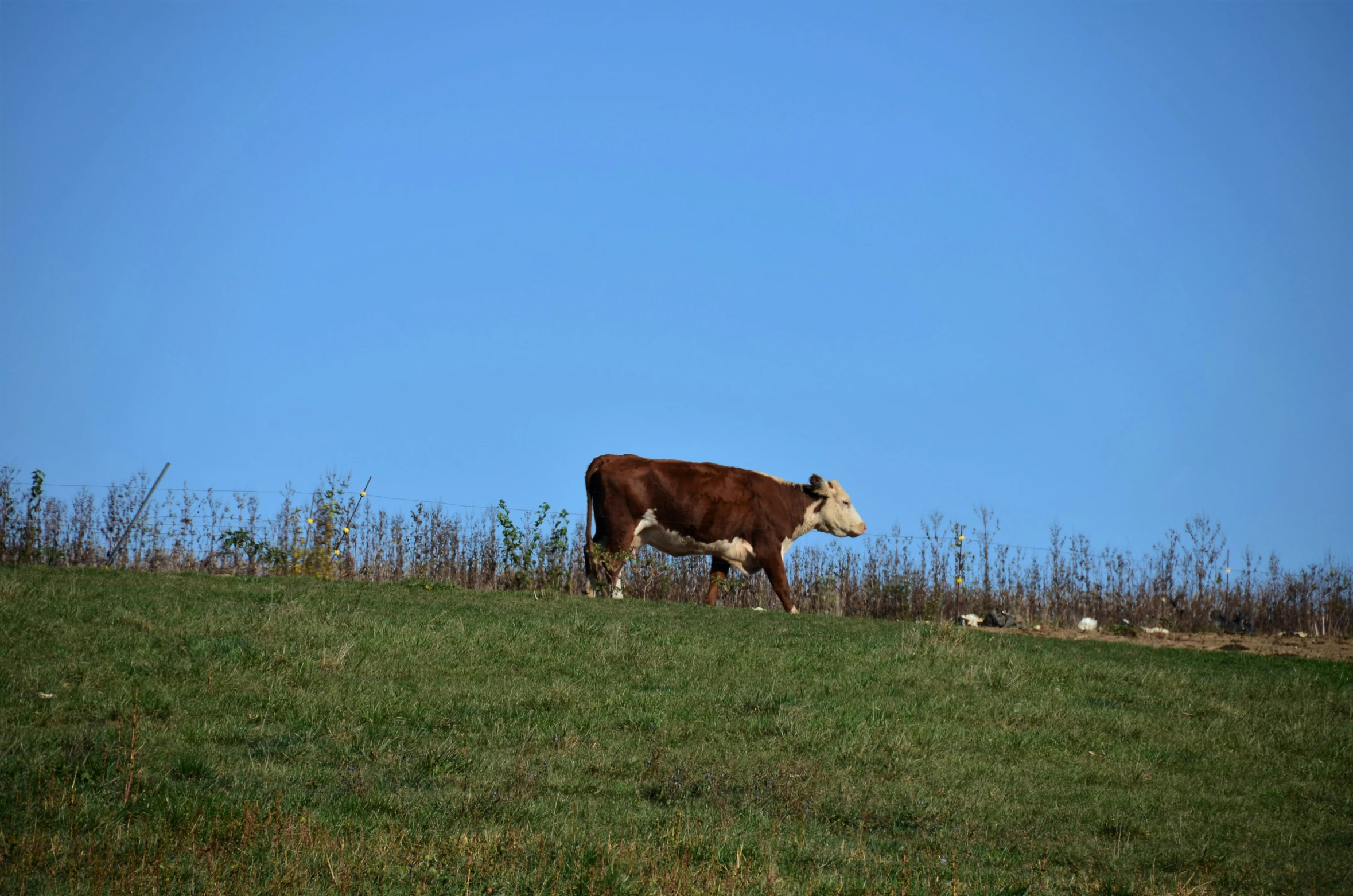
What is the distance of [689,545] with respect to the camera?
2094 centimetres

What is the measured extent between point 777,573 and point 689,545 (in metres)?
1.60

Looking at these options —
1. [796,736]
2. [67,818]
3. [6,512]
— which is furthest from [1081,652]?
[6,512]

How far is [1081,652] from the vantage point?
15.6m

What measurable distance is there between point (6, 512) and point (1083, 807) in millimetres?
15912

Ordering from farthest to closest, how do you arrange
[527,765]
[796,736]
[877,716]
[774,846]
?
1. [877,716]
2. [796,736]
3. [527,765]
4. [774,846]

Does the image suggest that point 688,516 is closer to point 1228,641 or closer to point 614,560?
point 614,560

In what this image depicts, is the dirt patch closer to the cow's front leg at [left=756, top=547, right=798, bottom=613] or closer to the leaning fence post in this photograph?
the cow's front leg at [left=756, top=547, right=798, bottom=613]

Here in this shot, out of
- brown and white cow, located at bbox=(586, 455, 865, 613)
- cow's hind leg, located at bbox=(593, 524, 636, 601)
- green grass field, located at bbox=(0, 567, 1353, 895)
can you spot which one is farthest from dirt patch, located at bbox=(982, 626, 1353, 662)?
cow's hind leg, located at bbox=(593, 524, 636, 601)

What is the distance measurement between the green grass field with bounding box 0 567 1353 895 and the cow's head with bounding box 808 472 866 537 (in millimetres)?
8155

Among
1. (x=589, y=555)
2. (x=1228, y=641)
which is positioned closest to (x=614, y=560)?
(x=589, y=555)

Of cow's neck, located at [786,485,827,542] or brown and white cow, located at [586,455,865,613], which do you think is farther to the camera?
cow's neck, located at [786,485,827,542]

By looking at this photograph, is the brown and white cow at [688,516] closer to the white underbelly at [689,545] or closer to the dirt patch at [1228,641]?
the white underbelly at [689,545]

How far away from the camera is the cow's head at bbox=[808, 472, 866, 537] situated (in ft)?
75.7

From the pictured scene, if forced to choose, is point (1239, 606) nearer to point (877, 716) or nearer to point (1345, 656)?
point (1345, 656)
